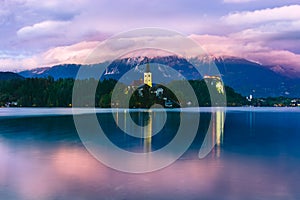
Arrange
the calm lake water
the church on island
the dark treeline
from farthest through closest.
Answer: the dark treeline < the church on island < the calm lake water

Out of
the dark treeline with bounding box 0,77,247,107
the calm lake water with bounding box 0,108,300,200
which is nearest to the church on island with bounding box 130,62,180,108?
the dark treeline with bounding box 0,77,247,107

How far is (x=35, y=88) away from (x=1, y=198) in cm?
11761

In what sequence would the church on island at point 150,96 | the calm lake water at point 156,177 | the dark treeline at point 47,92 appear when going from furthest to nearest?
the dark treeline at point 47,92 < the church on island at point 150,96 < the calm lake water at point 156,177

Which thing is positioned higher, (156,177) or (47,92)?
(47,92)

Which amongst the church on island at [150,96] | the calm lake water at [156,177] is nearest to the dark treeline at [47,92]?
the church on island at [150,96]

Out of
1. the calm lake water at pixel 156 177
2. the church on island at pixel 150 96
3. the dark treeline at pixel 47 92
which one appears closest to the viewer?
the calm lake water at pixel 156 177

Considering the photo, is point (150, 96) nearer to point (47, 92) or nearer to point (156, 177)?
point (47, 92)

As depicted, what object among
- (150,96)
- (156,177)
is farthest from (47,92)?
(156,177)

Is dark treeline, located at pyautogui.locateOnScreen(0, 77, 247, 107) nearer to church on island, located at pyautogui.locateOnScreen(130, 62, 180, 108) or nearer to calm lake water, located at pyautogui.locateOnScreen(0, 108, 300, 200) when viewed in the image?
church on island, located at pyautogui.locateOnScreen(130, 62, 180, 108)

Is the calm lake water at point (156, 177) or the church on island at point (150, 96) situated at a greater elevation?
the church on island at point (150, 96)

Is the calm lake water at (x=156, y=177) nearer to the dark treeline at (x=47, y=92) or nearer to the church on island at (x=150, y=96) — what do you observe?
the church on island at (x=150, y=96)

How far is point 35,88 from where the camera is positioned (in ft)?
398

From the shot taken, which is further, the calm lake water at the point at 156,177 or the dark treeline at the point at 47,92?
the dark treeline at the point at 47,92

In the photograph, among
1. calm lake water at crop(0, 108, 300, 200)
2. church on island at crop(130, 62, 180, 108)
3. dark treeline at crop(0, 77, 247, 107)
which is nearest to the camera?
calm lake water at crop(0, 108, 300, 200)
